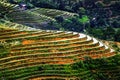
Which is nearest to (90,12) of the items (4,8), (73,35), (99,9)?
(99,9)

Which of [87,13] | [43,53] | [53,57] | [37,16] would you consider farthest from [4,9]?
[87,13]

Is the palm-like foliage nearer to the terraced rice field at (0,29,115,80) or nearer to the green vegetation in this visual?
the green vegetation

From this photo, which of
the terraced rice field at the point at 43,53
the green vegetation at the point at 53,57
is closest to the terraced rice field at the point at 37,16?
the green vegetation at the point at 53,57

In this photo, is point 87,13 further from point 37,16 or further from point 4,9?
point 4,9

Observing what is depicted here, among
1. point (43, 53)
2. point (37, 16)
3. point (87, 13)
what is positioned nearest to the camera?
point (43, 53)

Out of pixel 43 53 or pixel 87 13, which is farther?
pixel 87 13

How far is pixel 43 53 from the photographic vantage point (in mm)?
35188

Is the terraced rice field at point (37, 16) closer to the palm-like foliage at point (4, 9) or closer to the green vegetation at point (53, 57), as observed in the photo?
the palm-like foliage at point (4, 9)

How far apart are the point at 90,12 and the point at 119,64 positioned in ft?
173

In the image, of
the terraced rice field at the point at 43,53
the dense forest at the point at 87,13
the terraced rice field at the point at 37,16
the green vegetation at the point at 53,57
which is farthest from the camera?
the dense forest at the point at 87,13

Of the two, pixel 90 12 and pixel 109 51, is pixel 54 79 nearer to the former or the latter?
pixel 109 51

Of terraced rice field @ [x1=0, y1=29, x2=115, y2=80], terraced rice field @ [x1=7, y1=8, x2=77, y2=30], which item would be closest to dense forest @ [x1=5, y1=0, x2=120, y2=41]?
terraced rice field @ [x1=7, y1=8, x2=77, y2=30]

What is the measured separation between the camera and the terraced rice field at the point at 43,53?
3253cm

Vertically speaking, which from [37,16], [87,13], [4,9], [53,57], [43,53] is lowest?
[87,13]
